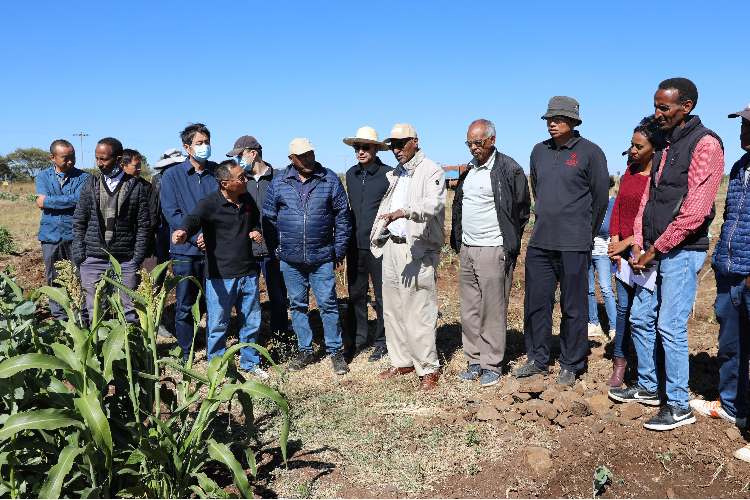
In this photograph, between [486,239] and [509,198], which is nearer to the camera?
[509,198]

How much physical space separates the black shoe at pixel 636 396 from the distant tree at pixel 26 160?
2572 inches

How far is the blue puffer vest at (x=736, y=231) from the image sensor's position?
10.6 feet

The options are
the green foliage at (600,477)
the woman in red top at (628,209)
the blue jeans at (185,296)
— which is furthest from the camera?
the blue jeans at (185,296)

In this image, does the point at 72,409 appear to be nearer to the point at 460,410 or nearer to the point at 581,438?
the point at 460,410

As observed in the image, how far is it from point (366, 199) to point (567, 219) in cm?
189

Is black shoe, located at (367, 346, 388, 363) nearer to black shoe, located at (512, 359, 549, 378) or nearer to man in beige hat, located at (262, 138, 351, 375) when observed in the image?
man in beige hat, located at (262, 138, 351, 375)

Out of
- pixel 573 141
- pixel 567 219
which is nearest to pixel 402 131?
pixel 573 141

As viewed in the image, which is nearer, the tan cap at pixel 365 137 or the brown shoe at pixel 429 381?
the brown shoe at pixel 429 381

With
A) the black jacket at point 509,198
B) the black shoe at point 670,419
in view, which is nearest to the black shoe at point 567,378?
the black shoe at point 670,419

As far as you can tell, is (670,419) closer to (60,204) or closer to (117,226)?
(117,226)

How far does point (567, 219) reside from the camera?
4.19m

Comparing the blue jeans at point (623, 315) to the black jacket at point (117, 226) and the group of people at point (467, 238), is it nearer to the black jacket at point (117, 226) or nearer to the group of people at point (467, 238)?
the group of people at point (467, 238)

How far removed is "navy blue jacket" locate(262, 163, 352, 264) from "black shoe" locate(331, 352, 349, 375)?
91cm

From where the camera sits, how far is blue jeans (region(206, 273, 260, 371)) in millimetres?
4730
